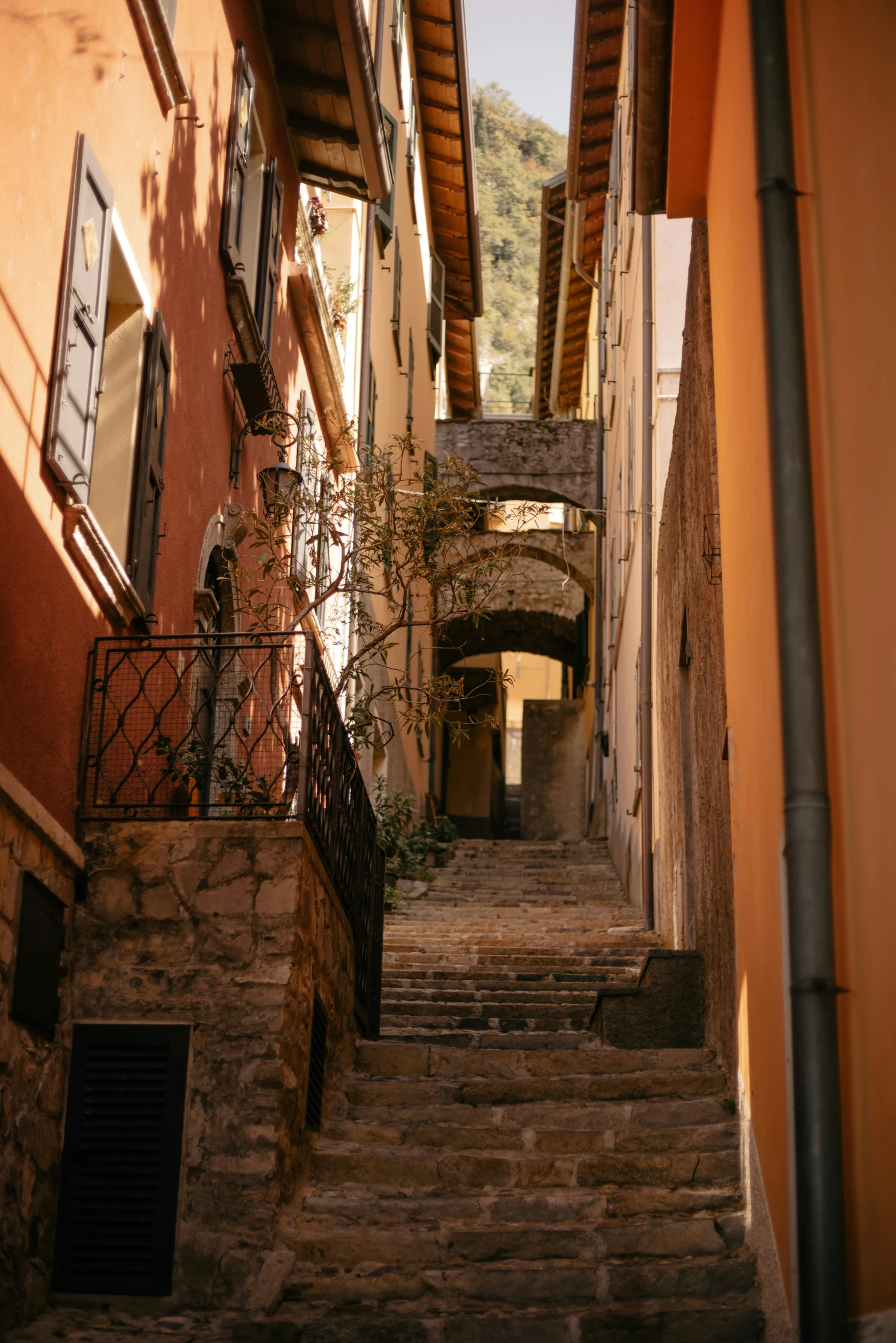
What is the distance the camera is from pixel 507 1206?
5875 mm

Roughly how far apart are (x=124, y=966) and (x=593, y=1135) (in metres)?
2.15

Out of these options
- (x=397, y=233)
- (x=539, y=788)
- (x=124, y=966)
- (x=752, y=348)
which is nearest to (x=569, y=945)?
(x=124, y=966)

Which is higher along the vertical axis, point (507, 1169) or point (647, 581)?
point (647, 581)

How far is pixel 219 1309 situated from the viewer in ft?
17.5

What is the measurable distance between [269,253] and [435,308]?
583 inches

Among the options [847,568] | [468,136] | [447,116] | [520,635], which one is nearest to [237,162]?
[847,568]

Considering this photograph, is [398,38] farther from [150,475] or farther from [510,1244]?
[510,1244]

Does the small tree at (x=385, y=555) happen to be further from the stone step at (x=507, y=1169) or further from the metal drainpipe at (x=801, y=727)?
the metal drainpipe at (x=801, y=727)

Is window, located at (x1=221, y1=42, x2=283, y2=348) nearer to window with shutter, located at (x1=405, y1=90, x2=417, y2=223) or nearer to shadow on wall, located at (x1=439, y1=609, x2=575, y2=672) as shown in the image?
window with shutter, located at (x1=405, y1=90, x2=417, y2=223)

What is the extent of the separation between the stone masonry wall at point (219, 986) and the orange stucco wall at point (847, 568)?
190 centimetres

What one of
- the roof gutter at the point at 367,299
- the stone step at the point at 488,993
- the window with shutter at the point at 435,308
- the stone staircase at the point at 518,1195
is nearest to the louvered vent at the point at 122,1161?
the stone staircase at the point at 518,1195

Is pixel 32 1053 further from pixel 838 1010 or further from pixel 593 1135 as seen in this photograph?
pixel 838 1010

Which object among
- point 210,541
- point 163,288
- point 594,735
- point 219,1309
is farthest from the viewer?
point 594,735

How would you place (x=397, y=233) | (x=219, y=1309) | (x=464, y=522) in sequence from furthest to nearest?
(x=397, y=233)
(x=464, y=522)
(x=219, y=1309)
